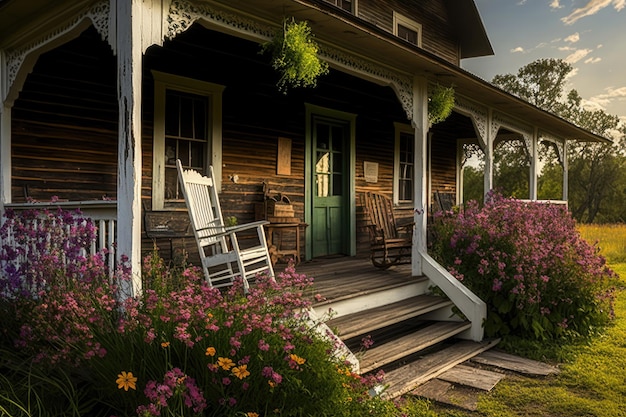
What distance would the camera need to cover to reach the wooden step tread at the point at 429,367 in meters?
4.18

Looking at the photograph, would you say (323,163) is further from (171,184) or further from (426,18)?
(426,18)

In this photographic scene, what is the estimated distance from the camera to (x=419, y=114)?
6.53 m

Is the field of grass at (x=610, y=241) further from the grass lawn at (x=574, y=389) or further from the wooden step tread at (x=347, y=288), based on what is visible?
A: the wooden step tread at (x=347, y=288)

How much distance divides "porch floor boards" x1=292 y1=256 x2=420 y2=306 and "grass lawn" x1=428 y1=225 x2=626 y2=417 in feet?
5.22

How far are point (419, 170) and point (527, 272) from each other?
177cm

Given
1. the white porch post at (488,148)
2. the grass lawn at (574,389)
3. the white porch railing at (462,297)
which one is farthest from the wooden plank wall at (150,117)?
the grass lawn at (574,389)

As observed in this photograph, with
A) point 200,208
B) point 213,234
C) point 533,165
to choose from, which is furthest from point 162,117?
point 533,165

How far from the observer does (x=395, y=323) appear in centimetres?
549

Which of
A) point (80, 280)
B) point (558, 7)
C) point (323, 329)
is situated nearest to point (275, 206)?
point (323, 329)

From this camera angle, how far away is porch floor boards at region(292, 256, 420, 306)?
5258 mm

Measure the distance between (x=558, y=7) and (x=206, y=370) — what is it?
3473 cm

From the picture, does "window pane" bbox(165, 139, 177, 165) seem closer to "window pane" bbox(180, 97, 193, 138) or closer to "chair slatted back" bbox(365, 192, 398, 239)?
"window pane" bbox(180, 97, 193, 138)

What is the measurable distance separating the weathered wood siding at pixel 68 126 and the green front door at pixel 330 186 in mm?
3147

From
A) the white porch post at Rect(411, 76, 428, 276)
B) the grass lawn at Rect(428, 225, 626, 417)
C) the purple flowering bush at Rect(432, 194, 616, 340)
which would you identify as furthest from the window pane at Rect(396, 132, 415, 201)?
the grass lawn at Rect(428, 225, 626, 417)
